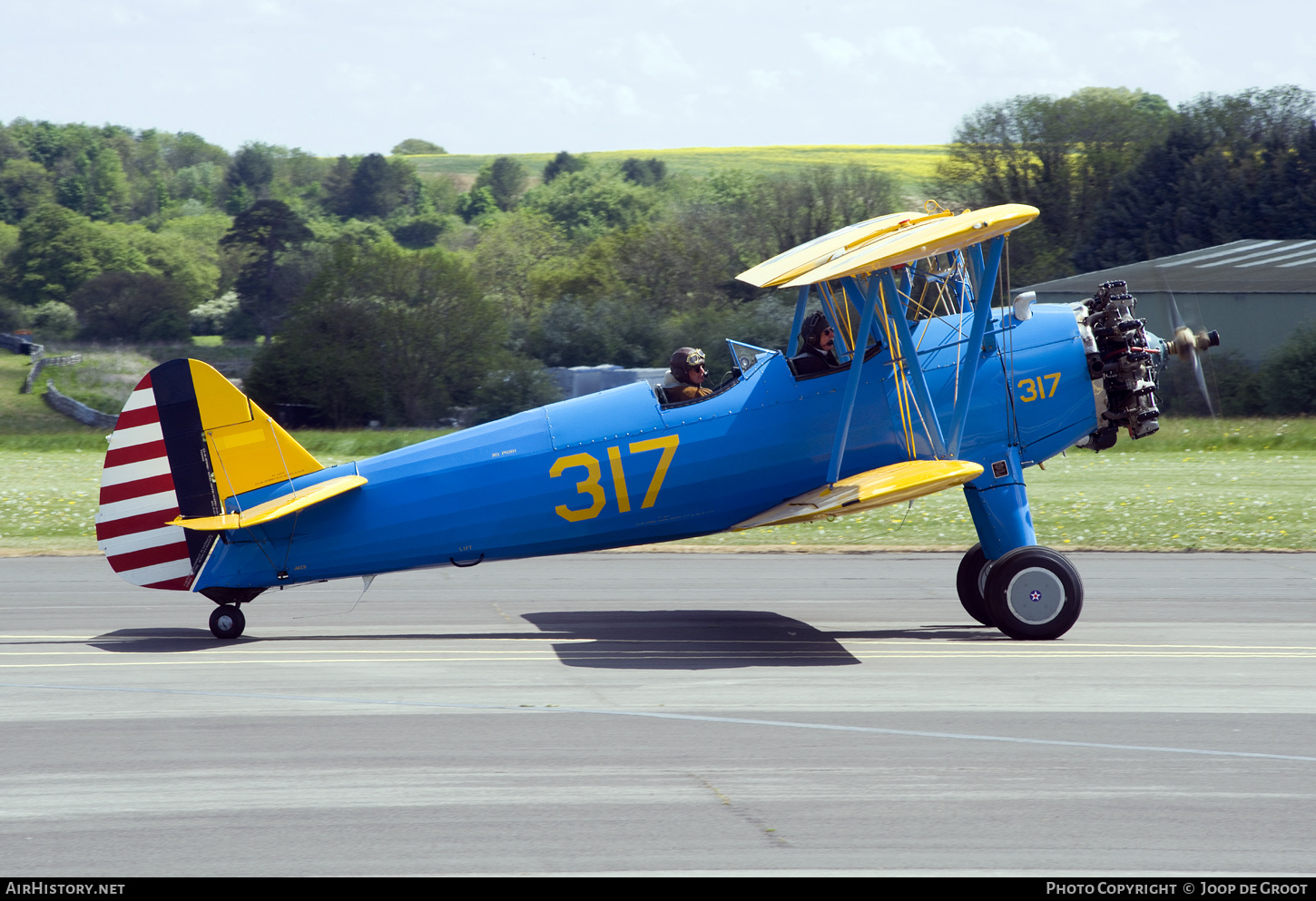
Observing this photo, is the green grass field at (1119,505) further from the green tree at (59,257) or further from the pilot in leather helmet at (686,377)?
the green tree at (59,257)

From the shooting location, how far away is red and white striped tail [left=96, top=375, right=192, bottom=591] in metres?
9.96

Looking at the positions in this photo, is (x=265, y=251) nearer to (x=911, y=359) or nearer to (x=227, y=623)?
(x=227, y=623)

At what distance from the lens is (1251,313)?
36.1 m

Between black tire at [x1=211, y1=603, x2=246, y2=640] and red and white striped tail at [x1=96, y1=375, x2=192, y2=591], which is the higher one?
red and white striped tail at [x1=96, y1=375, x2=192, y2=591]

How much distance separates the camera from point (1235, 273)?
39.6 m

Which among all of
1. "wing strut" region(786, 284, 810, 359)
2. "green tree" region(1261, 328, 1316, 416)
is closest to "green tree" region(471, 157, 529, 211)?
"green tree" region(1261, 328, 1316, 416)

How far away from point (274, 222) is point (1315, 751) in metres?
83.1

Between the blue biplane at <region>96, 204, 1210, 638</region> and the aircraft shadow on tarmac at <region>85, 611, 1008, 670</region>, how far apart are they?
22.9 inches

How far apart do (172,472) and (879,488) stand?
5.75 m

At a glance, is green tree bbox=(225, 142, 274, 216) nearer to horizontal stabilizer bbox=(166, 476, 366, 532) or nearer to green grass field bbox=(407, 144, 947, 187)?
green grass field bbox=(407, 144, 947, 187)

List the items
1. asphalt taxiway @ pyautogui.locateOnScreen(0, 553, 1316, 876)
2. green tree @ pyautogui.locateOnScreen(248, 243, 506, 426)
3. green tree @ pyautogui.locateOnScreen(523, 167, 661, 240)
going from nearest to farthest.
Result: asphalt taxiway @ pyautogui.locateOnScreen(0, 553, 1316, 876)
green tree @ pyautogui.locateOnScreen(248, 243, 506, 426)
green tree @ pyautogui.locateOnScreen(523, 167, 661, 240)

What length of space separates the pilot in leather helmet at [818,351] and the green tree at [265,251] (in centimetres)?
6804

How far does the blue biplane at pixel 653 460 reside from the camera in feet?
32.3
